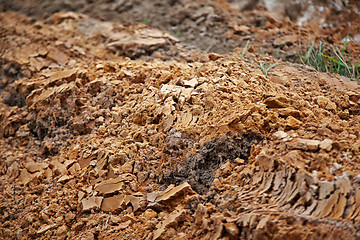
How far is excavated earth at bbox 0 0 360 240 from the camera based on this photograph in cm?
150

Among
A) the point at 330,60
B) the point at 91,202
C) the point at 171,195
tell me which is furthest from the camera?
the point at 330,60

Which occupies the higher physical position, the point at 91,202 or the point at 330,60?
the point at 330,60

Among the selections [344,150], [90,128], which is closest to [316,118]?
[344,150]

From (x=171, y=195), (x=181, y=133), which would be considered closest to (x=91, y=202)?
(x=171, y=195)

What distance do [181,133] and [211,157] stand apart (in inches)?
8.8

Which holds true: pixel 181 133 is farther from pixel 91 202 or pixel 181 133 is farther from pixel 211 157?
pixel 91 202

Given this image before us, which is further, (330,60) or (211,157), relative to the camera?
(330,60)

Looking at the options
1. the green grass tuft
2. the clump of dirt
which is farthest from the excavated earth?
the green grass tuft

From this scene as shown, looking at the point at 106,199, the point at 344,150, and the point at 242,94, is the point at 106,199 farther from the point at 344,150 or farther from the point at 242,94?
the point at 344,150

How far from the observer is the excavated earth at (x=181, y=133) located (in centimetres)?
150

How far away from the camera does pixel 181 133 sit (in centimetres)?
189

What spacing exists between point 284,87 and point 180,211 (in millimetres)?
983

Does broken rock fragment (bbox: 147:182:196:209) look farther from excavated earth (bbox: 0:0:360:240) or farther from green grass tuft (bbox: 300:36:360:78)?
green grass tuft (bbox: 300:36:360:78)

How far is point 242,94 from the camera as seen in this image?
1958mm
